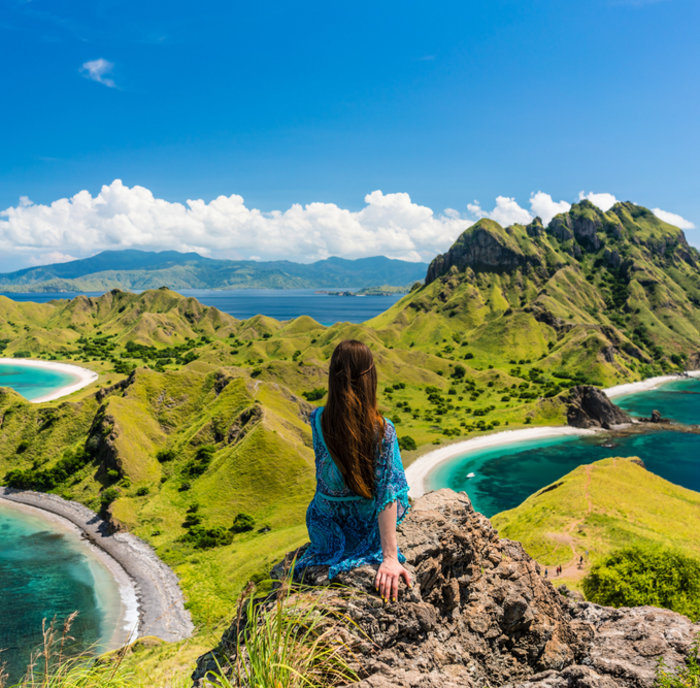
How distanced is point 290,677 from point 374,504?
2.75 meters

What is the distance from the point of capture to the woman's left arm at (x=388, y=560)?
6.47 metres

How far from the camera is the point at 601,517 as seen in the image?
55219mm

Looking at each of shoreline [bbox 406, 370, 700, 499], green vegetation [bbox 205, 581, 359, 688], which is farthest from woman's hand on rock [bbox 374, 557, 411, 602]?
shoreline [bbox 406, 370, 700, 499]

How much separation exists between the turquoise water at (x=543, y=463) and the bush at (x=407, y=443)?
929 cm

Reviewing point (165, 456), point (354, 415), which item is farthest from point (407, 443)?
point (354, 415)

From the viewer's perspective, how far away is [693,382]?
632ft

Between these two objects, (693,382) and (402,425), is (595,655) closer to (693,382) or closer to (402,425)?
(402,425)

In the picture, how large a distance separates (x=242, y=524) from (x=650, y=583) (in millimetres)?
48401

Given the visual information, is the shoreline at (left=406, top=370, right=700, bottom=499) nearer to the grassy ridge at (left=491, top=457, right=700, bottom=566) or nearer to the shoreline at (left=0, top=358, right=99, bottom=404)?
the grassy ridge at (left=491, top=457, right=700, bottom=566)

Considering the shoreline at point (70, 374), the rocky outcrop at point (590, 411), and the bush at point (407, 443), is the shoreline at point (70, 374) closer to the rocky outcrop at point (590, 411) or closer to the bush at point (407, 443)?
the bush at point (407, 443)

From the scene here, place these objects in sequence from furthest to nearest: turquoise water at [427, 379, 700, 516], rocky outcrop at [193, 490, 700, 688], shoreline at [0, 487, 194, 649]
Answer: turquoise water at [427, 379, 700, 516] < shoreline at [0, 487, 194, 649] < rocky outcrop at [193, 490, 700, 688]

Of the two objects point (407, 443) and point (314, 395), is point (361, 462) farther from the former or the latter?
point (314, 395)

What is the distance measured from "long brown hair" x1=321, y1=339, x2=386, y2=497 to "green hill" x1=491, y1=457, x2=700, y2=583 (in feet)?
150

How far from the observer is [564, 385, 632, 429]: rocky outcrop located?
12888cm
